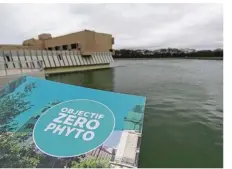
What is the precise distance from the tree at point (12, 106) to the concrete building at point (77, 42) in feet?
66.8

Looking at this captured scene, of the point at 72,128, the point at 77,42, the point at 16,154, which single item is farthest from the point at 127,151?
the point at 77,42

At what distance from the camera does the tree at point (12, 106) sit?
13.1 ft

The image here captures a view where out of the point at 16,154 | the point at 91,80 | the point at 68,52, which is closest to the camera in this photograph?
the point at 16,154

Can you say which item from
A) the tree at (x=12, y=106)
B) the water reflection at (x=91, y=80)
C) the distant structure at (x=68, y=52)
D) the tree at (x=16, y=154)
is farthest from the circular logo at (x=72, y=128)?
the distant structure at (x=68, y=52)

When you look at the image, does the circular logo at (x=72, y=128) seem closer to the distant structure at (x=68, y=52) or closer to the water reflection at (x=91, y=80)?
the water reflection at (x=91, y=80)

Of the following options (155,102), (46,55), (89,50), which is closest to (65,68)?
(46,55)

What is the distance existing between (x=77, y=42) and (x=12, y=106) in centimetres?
2278

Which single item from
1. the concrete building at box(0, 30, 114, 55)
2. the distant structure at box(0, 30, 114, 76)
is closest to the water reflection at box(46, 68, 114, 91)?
the distant structure at box(0, 30, 114, 76)

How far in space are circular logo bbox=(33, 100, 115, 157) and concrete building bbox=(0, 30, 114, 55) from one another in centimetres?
2193

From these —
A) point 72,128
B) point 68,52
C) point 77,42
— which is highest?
point 77,42

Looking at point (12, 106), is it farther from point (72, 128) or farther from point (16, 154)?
point (72, 128)

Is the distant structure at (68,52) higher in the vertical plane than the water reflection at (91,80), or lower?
higher

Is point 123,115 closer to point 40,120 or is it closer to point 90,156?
point 90,156

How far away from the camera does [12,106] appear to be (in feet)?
14.9
